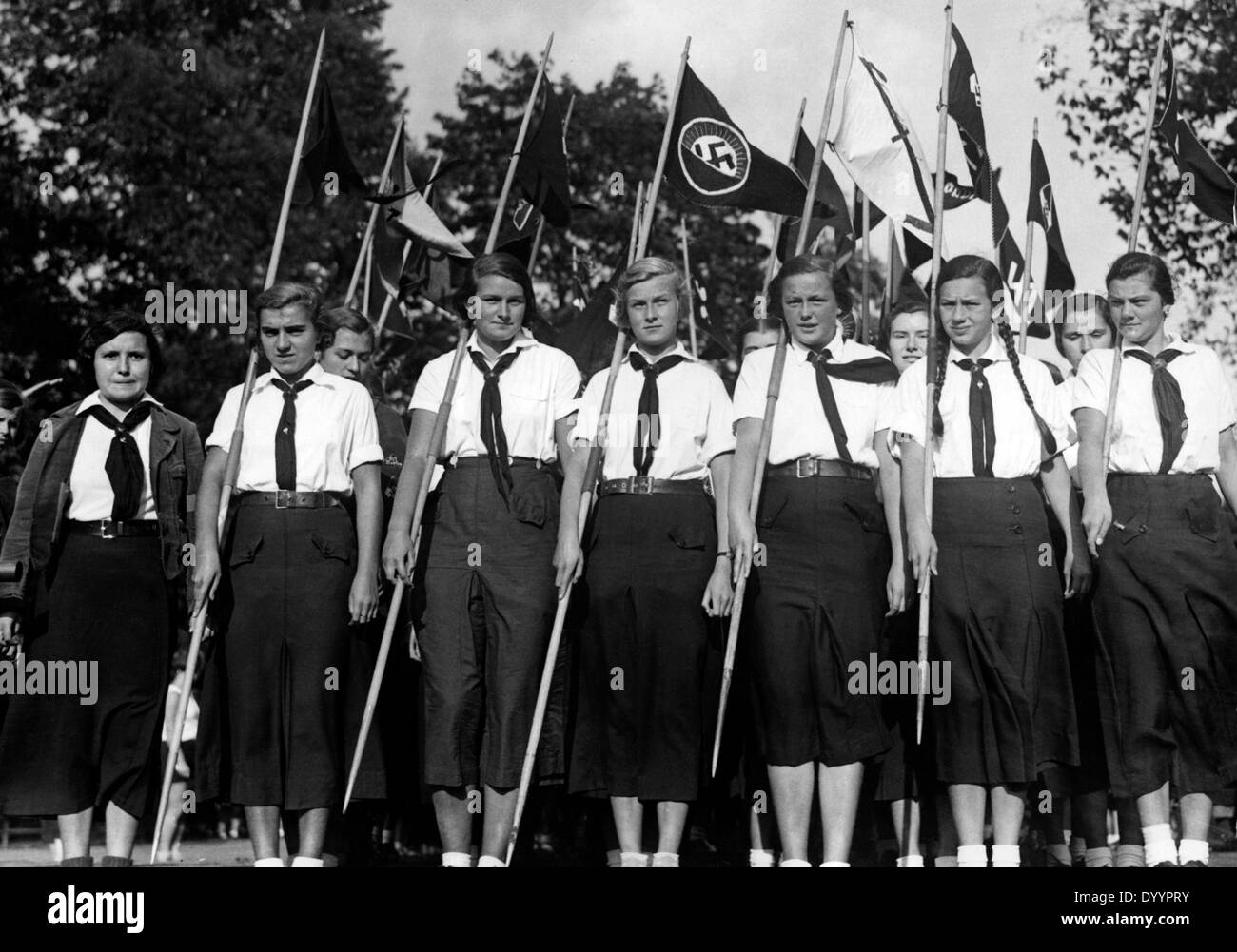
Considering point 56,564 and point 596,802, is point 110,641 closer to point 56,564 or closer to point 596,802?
point 56,564

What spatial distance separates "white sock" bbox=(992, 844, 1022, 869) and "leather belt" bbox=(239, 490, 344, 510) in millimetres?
2889

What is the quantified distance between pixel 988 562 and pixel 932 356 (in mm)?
829

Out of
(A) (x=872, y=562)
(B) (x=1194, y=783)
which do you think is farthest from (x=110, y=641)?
(B) (x=1194, y=783)

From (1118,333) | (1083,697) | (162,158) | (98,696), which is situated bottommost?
(1083,697)

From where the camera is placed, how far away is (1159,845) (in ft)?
23.5

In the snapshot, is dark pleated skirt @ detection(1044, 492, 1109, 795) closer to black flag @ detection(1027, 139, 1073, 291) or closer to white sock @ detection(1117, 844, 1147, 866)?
white sock @ detection(1117, 844, 1147, 866)

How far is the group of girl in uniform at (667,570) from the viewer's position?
24.1 feet

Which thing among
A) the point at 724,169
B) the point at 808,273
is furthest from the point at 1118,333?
the point at 724,169

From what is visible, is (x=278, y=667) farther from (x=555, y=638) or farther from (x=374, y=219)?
(x=374, y=219)

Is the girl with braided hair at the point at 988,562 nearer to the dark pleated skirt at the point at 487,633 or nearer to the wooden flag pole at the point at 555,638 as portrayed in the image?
the wooden flag pole at the point at 555,638

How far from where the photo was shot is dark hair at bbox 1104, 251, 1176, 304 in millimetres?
7730

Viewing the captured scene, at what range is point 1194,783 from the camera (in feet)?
24.0

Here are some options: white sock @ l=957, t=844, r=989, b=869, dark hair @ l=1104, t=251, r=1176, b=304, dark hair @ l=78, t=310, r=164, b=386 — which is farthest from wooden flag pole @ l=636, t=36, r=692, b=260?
white sock @ l=957, t=844, r=989, b=869
